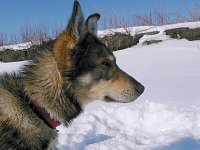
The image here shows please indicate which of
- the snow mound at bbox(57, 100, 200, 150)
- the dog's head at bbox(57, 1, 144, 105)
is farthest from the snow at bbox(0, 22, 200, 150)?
the dog's head at bbox(57, 1, 144, 105)

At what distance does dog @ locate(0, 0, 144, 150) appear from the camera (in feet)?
9.94

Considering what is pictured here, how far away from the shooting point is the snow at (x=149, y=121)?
465cm

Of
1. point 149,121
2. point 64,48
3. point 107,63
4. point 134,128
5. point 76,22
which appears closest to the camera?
point 76,22

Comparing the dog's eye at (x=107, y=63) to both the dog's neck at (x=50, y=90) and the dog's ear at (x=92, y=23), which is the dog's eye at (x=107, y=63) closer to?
the dog's ear at (x=92, y=23)

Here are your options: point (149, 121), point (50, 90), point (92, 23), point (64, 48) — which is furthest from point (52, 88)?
point (149, 121)

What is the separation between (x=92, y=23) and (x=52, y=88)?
27.3 inches

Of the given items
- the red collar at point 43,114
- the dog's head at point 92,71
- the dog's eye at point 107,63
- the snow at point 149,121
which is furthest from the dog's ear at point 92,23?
the red collar at point 43,114

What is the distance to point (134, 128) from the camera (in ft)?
17.2

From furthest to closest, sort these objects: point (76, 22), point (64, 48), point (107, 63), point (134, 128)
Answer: point (134, 128), point (107, 63), point (64, 48), point (76, 22)

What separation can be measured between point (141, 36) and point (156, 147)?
23.0ft

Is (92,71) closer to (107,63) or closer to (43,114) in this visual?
(107,63)

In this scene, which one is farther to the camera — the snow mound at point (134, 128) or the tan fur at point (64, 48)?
the snow mound at point (134, 128)

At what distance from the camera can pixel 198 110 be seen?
5562mm

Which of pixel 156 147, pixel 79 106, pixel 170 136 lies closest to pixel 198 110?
pixel 170 136
